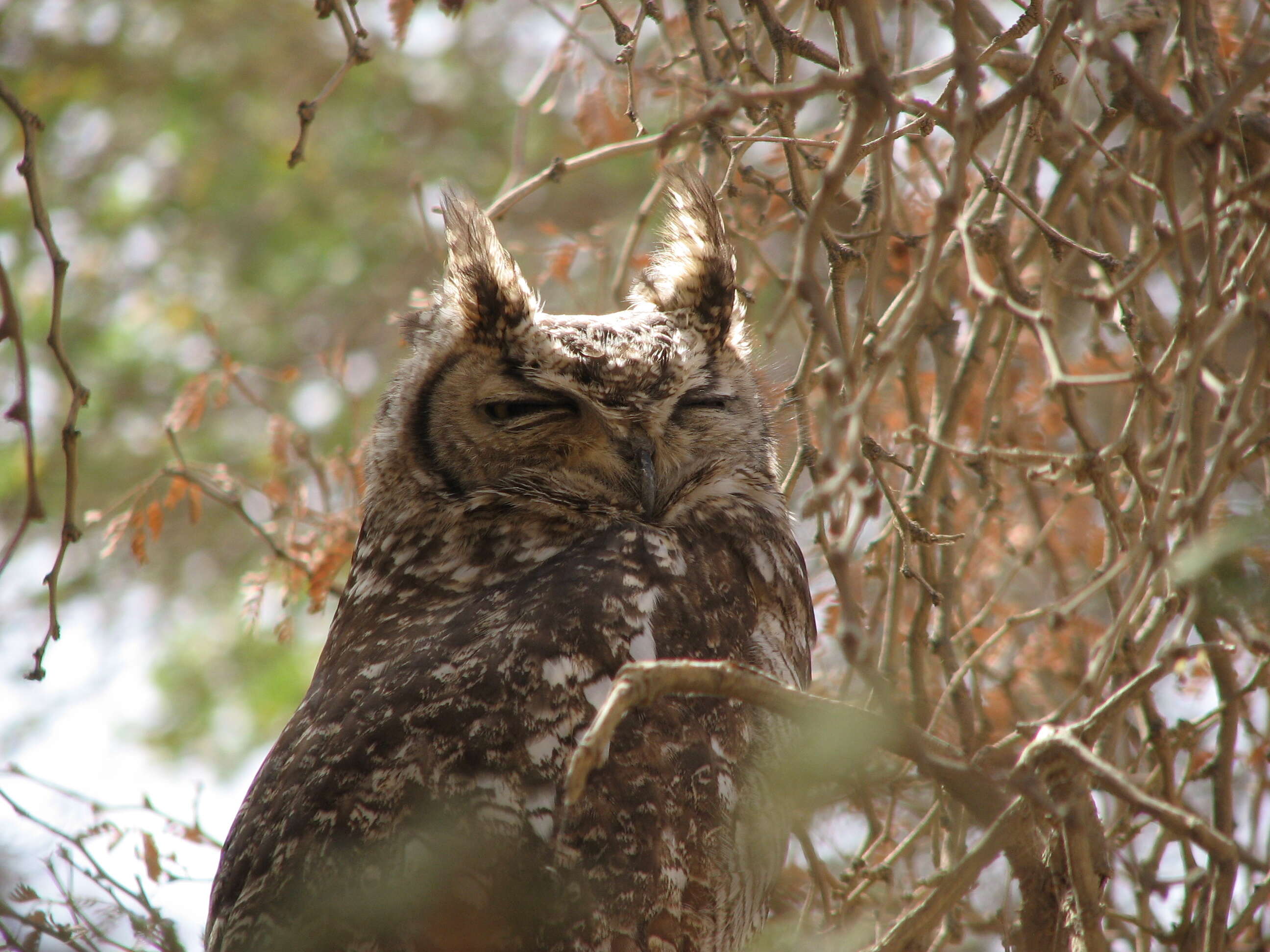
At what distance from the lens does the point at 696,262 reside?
301cm

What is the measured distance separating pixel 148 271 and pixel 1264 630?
6.92 meters

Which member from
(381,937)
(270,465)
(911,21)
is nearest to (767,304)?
(270,465)

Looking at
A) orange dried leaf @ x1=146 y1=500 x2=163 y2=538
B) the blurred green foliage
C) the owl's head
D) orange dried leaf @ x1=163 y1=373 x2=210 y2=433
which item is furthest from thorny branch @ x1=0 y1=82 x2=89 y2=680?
the blurred green foliage

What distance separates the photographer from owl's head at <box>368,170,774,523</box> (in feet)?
8.81

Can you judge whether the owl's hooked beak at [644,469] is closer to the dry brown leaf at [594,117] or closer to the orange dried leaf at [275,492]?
the dry brown leaf at [594,117]

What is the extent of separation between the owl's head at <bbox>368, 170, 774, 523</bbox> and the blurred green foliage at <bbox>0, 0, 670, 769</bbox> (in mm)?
3590

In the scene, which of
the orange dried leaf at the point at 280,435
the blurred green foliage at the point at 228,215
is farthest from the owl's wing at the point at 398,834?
the blurred green foliage at the point at 228,215

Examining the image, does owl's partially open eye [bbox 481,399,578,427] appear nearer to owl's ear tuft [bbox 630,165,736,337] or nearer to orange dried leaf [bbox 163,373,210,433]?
owl's ear tuft [bbox 630,165,736,337]

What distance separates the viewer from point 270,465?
5.81 meters

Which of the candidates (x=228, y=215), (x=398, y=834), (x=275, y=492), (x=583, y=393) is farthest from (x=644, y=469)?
(x=228, y=215)

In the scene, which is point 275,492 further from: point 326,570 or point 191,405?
point 326,570

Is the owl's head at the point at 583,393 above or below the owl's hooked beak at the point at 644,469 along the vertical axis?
above

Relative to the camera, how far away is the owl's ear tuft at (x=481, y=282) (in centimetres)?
286

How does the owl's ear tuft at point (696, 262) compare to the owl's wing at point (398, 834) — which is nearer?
the owl's wing at point (398, 834)
